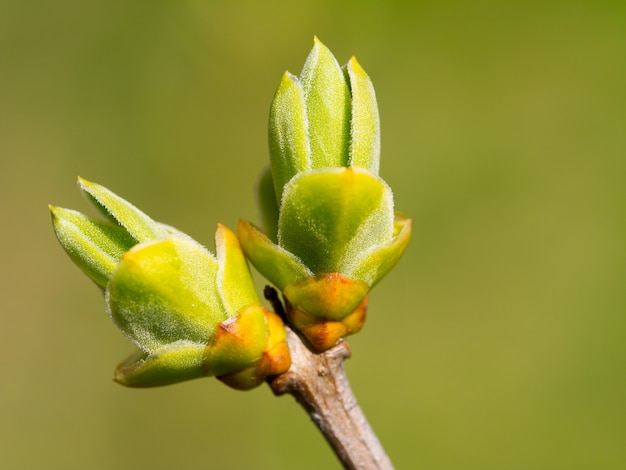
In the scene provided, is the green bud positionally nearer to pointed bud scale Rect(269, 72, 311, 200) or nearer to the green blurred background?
pointed bud scale Rect(269, 72, 311, 200)

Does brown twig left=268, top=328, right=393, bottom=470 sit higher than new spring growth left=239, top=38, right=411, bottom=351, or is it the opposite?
new spring growth left=239, top=38, right=411, bottom=351

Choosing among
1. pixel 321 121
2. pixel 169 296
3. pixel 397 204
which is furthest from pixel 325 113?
pixel 397 204

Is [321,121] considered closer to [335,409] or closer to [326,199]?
[326,199]

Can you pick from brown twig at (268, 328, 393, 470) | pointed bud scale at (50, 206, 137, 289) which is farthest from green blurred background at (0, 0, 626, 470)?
pointed bud scale at (50, 206, 137, 289)

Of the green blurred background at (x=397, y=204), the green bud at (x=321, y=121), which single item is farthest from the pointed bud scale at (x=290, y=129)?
the green blurred background at (x=397, y=204)

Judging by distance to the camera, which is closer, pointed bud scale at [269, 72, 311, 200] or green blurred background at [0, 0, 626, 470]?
pointed bud scale at [269, 72, 311, 200]

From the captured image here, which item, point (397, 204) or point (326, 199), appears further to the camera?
point (397, 204)

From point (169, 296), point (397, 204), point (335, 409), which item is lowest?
point (335, 409)
